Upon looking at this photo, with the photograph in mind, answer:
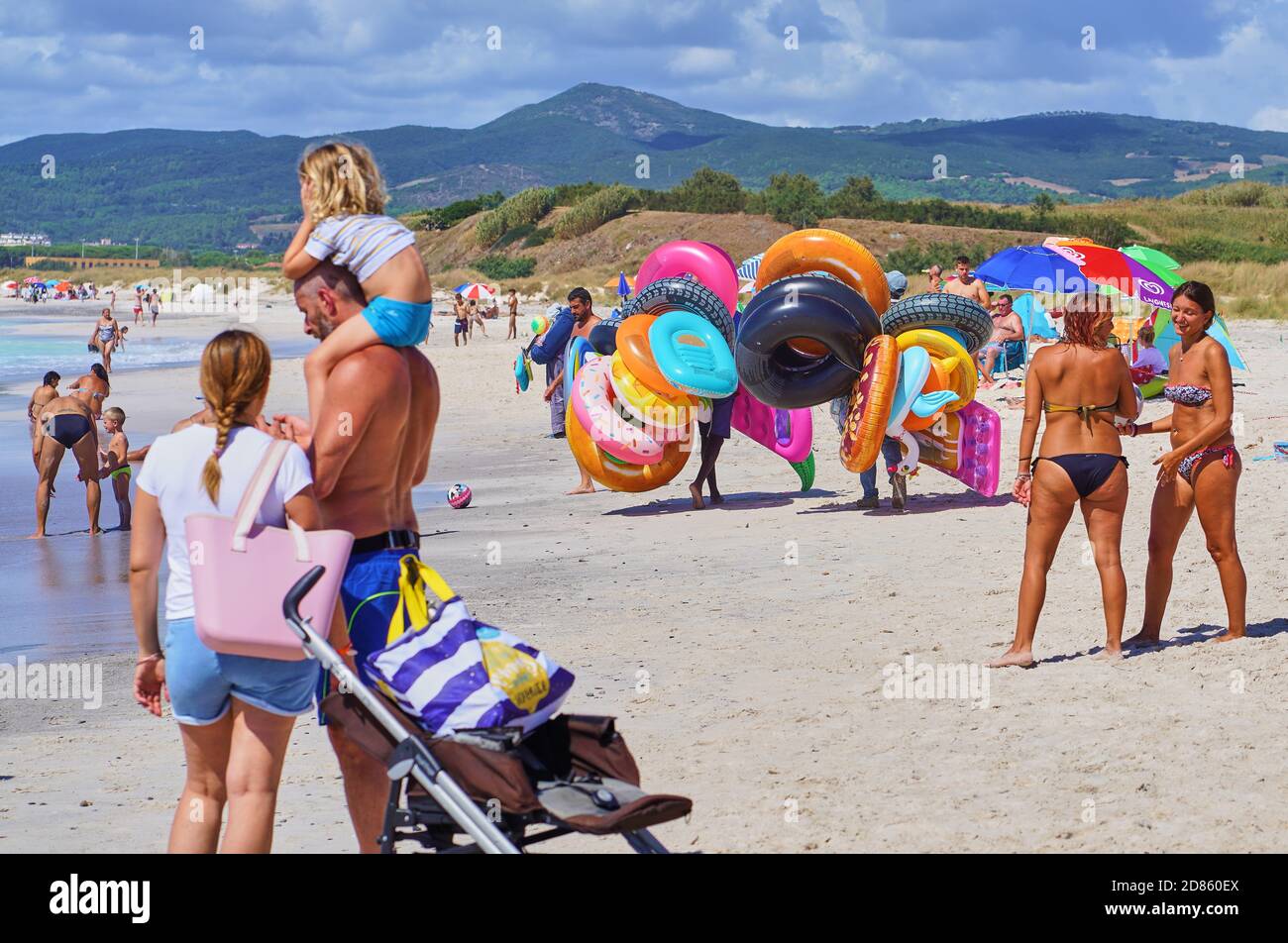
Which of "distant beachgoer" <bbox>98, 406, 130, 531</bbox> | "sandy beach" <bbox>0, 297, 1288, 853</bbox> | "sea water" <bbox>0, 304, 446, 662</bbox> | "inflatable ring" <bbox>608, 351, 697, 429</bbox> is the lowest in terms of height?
"sea water" <bbox>0, 304, 446, 662</bbox>

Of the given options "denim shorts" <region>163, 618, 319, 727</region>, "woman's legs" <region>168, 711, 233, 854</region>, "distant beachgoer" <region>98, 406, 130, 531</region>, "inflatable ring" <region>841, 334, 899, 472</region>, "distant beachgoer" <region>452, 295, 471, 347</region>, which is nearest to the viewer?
"denim shorts" <region>163, 618, 319, 727</region>

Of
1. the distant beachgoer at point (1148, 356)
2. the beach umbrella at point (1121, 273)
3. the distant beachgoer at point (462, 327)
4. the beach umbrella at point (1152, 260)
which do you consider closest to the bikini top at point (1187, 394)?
the beach umbrella at point (1121, 273)

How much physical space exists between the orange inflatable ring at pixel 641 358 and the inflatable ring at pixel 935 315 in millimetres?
1662

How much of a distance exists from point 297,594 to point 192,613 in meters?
0.32

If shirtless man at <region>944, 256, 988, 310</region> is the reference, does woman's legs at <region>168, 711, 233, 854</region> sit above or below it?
below

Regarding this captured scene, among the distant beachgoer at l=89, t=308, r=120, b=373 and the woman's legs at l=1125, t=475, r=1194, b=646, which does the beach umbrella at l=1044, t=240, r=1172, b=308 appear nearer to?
the woman's legs at l=1125, t=475, r=1194, b=646

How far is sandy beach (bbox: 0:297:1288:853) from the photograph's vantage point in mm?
4984

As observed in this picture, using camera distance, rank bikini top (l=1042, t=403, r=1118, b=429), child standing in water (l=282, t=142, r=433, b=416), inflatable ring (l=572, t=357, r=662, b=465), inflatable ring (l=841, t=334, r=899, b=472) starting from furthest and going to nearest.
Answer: inflatable ring (l=572, t=357, r=662, b=465), inflatable ring (l=841, t=334, r=899, b=472), bikini top (l=1042, t=403, r=1118, b=429), child standing in water (l=282, t=142, r=433, b=416)

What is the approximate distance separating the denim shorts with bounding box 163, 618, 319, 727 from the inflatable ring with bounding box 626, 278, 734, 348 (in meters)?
7.88

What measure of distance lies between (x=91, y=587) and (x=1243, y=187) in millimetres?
64745

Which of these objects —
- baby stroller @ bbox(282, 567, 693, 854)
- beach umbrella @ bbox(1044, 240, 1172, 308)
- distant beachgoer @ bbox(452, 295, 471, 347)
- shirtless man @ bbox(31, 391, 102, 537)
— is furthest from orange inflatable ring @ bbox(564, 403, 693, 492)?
distant beachgoer @ bbox(452, 295, 471, 347)

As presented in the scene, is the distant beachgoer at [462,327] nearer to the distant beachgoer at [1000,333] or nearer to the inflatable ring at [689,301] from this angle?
the distant beachgoer at [1000,333]

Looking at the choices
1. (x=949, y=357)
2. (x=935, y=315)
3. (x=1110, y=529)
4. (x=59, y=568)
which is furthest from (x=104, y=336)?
(x=1110, y=529)
